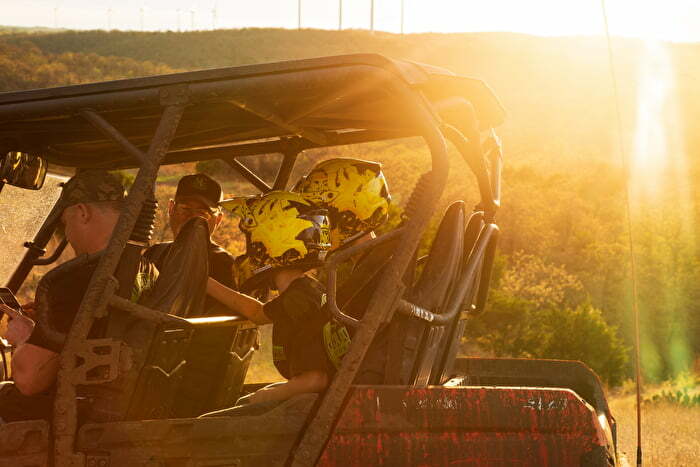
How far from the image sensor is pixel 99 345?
3.01 m

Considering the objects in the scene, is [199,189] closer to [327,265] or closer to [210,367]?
[210,367]

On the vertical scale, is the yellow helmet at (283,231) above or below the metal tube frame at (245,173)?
above

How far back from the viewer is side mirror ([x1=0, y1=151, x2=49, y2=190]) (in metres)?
4.07

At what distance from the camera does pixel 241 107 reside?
337 cm

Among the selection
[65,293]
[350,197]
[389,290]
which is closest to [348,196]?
[350,197]

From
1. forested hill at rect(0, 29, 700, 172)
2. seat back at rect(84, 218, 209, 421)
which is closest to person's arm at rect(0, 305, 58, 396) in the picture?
seat back at rect(84, 218, 209, 421)

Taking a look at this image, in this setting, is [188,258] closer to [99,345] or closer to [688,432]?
[99,345]

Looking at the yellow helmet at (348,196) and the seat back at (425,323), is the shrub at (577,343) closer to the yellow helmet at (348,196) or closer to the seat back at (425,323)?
the yellow helmet at (348,196)

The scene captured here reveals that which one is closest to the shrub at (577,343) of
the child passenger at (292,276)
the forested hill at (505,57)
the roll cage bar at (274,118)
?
the roll cage bar at (274,118)

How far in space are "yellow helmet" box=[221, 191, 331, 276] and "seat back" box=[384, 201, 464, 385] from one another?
392 millimetres

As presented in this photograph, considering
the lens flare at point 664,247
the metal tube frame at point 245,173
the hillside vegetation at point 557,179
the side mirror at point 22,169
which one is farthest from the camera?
the lens flare at point 664,247

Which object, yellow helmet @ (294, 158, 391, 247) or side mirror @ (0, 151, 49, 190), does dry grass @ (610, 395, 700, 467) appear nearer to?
yellow helmet @ (294, 158, 391, 247)

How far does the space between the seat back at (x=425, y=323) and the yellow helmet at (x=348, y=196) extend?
0.34 meters

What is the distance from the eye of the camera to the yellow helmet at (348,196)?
3719 mm
